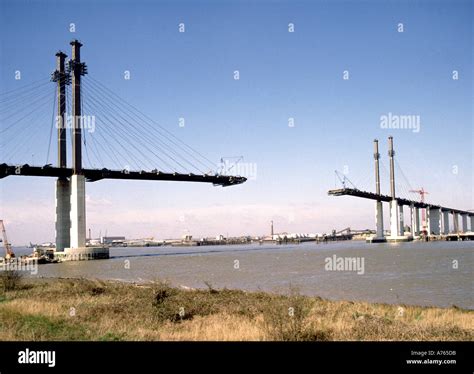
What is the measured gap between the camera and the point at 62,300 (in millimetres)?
18609

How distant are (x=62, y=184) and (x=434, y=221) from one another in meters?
133

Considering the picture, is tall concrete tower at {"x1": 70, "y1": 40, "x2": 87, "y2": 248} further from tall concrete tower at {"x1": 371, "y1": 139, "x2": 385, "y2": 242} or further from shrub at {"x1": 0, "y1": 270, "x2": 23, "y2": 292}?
tall concrete tower at {"x1": 371, "y1": 139, "x2": 385, "y2": 242}

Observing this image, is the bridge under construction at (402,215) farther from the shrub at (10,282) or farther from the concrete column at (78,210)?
the shrub at (10,282)

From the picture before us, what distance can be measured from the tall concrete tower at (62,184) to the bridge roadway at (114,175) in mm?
2410

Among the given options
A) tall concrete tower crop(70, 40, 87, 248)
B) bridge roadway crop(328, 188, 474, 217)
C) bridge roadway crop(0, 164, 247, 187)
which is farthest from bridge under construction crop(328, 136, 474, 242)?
tall concrete tower crop(70, 40, 87, 248)

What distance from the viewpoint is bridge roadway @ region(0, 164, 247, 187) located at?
69625 millimetres

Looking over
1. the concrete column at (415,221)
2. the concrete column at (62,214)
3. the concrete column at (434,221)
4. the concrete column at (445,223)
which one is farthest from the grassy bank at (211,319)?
the concrete column at (445,223)

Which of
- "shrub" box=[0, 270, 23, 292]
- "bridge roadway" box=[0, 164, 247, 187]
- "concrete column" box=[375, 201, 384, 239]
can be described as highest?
"bridge roadway" box=[0, 164, 247, 187]

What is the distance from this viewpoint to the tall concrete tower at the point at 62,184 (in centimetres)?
7519

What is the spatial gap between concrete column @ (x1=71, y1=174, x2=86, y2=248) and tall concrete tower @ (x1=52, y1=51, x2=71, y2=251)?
11.0 ft

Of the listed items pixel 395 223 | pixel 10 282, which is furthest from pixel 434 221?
pixel 10 282

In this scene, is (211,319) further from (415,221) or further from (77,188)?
(415,221)

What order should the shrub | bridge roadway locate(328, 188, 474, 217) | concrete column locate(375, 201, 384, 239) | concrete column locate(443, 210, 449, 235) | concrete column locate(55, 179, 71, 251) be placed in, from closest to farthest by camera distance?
the shrub < concrete column locate(55, 179, 71, 251) < bridge roadway locate(328, 188, 474, 217) < concrete column locate(375, 201, 384, 239) < concrete column locate(443, 210, 449, 235)

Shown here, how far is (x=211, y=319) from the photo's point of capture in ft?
46.5
